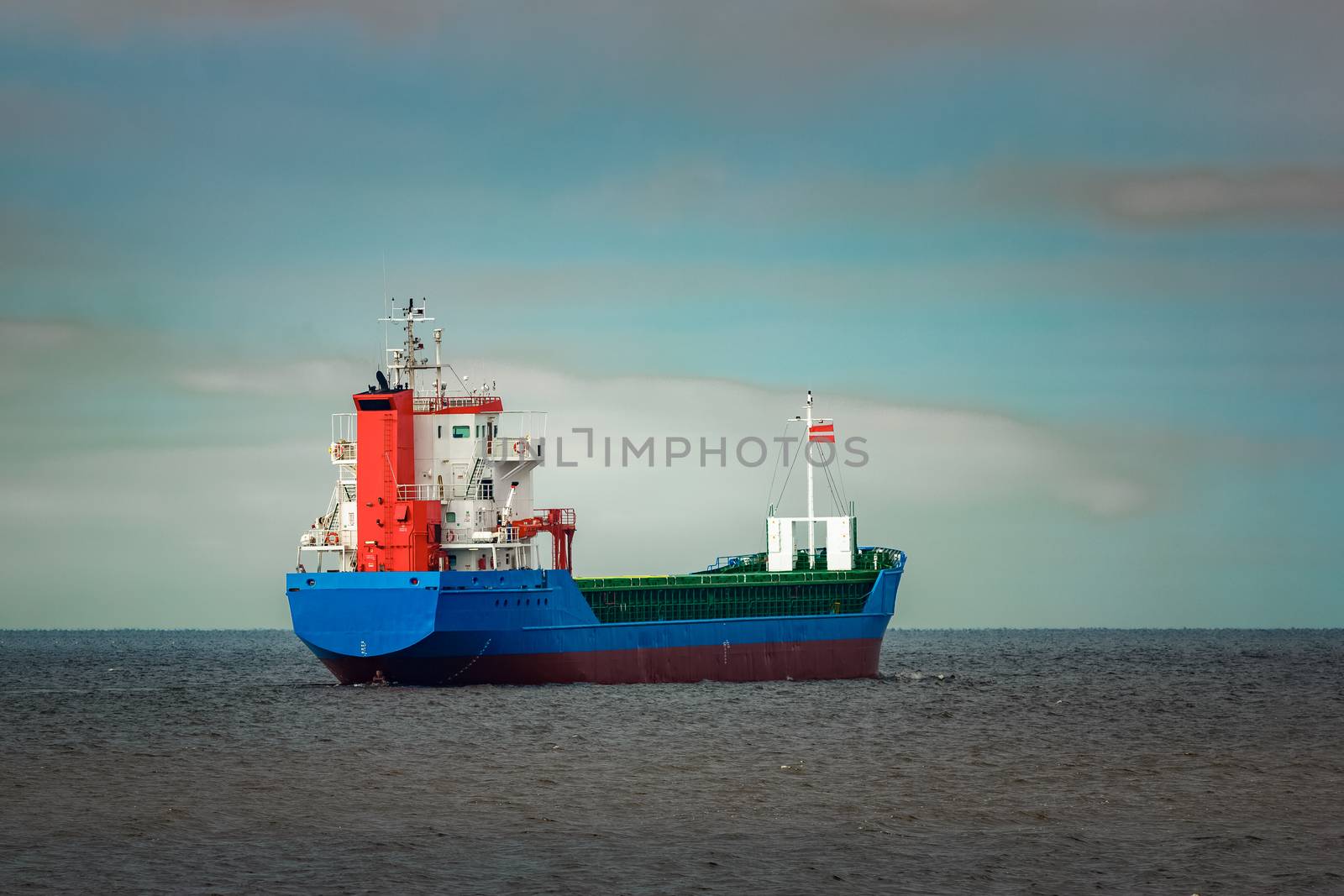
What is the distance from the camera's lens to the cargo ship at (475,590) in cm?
4766

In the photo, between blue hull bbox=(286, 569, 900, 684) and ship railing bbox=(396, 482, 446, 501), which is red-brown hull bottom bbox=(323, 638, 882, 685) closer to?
blue hull bbox=(286, 569, 900, 684)

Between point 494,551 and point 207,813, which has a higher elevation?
point 494,551

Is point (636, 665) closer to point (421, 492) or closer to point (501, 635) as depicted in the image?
point (501, 635)

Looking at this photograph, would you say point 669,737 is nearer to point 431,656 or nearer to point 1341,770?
Result: point 431,656

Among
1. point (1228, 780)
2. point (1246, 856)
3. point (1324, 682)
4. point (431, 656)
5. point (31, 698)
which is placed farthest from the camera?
point (1324, 682)

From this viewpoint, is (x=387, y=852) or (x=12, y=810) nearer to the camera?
(x=387, y=852)

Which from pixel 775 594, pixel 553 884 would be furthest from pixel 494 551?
pixel 553 884

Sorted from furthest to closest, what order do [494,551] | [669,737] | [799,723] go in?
[494,551] < [799,723] < [669,737]

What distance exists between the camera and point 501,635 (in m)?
49.2

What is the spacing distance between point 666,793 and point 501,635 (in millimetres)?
18613

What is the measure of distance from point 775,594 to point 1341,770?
26543mm

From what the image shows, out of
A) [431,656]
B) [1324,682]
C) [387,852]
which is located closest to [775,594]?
[431,656]

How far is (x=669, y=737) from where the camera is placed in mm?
40656

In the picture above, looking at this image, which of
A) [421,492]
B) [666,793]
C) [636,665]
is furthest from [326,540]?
[666,793]
